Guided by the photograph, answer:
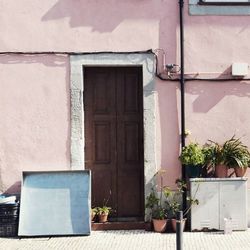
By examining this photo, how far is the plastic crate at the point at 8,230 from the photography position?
312 inches

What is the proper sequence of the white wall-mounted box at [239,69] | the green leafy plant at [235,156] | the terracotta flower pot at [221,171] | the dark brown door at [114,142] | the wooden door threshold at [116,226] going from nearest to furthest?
the green leafy plant at [235,156]
the terracotta flower pot at [221,171]
the wooden door threshold at [116,226]
the white wall-mounted box at [239,69]
the dark brown door at [114,142]

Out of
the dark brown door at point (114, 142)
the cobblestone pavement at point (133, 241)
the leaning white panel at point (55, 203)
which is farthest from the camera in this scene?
the dark brown door at point (114, 142)

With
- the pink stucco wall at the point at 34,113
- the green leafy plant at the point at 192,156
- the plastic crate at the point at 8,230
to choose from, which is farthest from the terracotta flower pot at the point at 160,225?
the plastic crate at the point at 8,230

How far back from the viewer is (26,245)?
7.40m

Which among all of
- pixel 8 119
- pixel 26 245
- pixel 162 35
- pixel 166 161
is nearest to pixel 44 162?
pixel 8 119

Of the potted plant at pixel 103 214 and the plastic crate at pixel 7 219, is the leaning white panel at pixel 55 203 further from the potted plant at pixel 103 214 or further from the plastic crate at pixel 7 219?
the potted plant at pixel 103 214

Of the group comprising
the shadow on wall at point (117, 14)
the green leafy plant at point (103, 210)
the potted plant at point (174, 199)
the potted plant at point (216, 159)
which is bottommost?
the green leafy plant at point (103, 210)

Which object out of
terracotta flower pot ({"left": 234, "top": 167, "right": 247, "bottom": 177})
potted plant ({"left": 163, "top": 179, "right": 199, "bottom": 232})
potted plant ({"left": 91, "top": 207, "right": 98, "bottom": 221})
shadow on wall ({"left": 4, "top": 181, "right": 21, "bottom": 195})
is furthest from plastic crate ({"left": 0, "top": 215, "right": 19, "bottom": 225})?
terracotta flower pot ({"left": 234, "top": 167, "right": 247, "bottom": 177})

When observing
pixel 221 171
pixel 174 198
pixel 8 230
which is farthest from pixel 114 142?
pixel 8 230

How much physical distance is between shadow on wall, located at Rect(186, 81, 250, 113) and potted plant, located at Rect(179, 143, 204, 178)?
2.35 ft

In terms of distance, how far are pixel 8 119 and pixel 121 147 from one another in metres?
1.97

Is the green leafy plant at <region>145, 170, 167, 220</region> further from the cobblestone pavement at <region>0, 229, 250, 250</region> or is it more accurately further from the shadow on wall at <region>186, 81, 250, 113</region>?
the shadow on wall at <region>186, 81, 250, 113</region>

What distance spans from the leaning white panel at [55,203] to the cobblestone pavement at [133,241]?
0.17 metres

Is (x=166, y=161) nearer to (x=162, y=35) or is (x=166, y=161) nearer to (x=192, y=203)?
(x=192, y=203)
